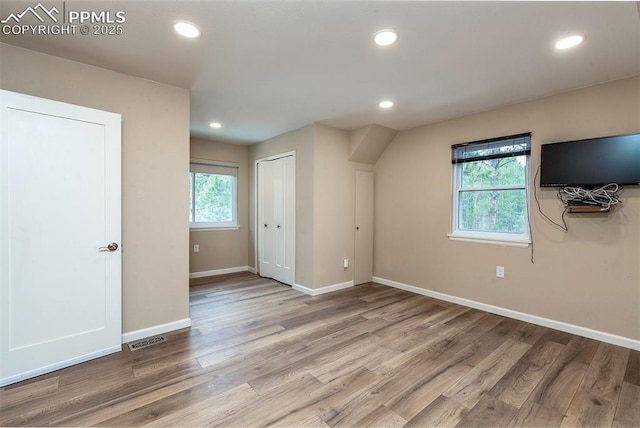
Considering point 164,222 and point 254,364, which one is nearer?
point 254,364

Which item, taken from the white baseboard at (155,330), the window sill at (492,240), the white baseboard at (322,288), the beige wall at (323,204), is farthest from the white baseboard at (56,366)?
the window sill at (492,240)

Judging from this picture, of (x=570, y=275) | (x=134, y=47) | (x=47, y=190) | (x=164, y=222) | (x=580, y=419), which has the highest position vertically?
(x=134, y=47)

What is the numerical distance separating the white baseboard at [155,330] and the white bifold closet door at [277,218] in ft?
5.93

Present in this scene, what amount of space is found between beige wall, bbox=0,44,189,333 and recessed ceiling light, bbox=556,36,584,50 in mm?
3228

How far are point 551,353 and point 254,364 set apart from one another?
2.56 meters

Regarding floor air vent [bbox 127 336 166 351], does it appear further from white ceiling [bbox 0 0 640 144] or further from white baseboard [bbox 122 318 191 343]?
white ceiling [bbox 0 0 640 144]

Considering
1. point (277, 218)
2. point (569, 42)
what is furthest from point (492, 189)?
point (277, 218)

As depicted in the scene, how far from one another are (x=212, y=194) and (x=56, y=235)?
3.13 m

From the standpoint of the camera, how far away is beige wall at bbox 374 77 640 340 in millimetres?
2592

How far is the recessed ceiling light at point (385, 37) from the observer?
1.92m

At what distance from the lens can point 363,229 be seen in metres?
4.67

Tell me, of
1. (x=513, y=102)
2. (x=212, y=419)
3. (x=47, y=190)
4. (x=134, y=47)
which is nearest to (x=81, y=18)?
(x=134, y=47)

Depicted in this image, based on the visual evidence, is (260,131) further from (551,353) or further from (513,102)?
(551,353)

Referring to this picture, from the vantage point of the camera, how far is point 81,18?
72.1 inches
